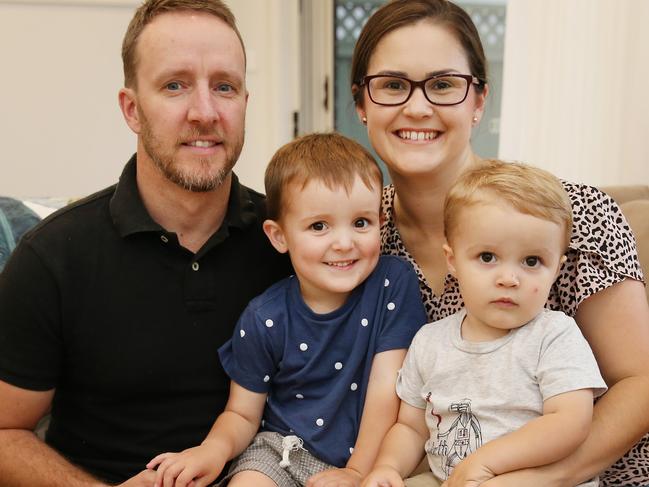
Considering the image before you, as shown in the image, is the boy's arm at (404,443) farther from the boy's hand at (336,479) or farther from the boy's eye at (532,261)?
the boy's eye at (532,261)

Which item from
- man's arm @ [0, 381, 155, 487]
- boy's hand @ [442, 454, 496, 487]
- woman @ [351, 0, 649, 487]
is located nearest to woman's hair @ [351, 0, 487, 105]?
woman @ [351, 0, 649, 487]

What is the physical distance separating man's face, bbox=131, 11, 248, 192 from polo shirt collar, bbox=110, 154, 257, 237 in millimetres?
79

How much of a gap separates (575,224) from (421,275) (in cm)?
34

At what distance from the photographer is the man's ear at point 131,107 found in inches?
67.0

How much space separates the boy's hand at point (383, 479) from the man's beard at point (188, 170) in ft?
2.23

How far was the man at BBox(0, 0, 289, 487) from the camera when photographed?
1541mm

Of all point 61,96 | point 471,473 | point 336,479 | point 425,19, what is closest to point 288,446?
point 336,479

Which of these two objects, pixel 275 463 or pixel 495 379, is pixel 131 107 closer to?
pixel 275 463

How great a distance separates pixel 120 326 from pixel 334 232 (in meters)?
0.48

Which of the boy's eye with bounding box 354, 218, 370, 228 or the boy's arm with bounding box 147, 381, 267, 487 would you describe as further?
the boy's eye with bounding box 354, 218, 370, 228

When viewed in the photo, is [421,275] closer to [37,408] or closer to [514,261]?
[514,261]

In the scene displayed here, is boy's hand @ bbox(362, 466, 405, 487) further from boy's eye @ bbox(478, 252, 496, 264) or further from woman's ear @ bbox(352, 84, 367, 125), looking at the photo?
woman's ear @ bbox(352, 84, 367, 125)

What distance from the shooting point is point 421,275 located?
5.42 feet

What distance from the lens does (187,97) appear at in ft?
5.38
